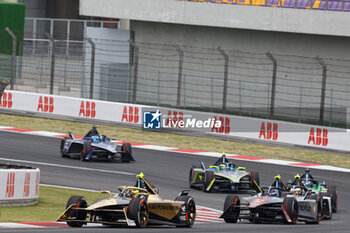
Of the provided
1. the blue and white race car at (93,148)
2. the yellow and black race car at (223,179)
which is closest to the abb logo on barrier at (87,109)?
the blue and white race car at (93,148)

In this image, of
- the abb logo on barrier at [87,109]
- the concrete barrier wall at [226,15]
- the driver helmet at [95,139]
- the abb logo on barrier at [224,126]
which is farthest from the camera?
the concrete barrier wall at [226,15]

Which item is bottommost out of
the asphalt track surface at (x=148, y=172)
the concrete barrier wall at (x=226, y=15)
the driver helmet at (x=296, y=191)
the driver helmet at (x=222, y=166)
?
the asphalt track surface at (x=148, y=172)

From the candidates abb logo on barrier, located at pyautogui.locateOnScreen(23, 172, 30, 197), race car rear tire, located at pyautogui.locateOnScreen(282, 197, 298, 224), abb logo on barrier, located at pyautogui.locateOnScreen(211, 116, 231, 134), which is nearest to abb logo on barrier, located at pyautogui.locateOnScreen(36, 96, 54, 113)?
abb logo on barrier, located at pyautogui.locateOnScreen(211, 116, 231, 134)

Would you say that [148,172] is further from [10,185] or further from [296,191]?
[10,185]

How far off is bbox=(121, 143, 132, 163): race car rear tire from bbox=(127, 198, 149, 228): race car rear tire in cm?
904

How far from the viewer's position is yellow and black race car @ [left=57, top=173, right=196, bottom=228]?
13.5 metres

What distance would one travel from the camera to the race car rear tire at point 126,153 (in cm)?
2266

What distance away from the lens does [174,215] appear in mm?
14242

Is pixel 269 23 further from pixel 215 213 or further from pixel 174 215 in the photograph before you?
pixel 174 215

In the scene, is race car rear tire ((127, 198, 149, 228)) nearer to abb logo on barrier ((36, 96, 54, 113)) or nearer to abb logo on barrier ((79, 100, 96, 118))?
abb logo on barrier ((79, 100, 96, 118))

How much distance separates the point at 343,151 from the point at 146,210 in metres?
13.3

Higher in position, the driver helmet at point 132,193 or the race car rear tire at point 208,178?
the driver helmet at point 132,193

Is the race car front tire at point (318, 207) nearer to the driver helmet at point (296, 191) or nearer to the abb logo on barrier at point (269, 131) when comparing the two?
the driver helmet at point (296, 191)

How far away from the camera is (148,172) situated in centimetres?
2161
